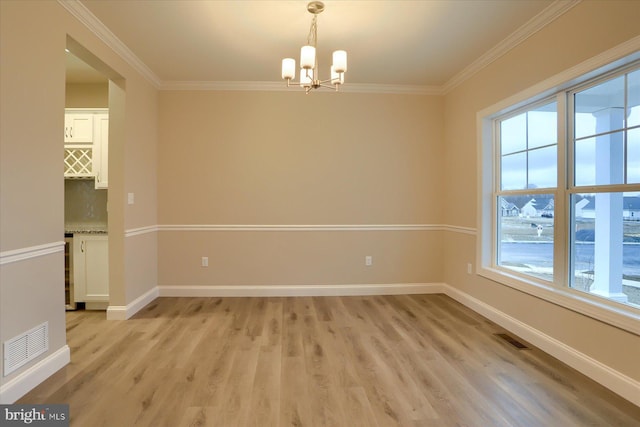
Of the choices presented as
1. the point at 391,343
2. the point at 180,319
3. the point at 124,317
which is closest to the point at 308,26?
the point at 391,343

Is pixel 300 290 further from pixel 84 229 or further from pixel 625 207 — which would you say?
pixel 625 207

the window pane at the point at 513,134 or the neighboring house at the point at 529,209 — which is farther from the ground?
the window pane at the point at 513,134

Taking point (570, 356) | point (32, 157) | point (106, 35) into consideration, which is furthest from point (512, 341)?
point (106, 35)

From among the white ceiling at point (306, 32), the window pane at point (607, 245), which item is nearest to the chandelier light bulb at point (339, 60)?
the white ceiling at point (306, 32)

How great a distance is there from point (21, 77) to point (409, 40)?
3009mm

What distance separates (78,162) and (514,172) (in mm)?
4883

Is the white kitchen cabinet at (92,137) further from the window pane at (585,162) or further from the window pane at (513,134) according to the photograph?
the window pane at (585,162)

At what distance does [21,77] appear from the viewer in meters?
1.96

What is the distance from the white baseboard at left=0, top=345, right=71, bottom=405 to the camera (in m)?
1.86

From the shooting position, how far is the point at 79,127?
3668 mm

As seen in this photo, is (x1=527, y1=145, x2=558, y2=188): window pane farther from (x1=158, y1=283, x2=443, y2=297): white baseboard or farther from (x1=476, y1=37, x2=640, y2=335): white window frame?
(x1=158, y1=283, x2=443, y2=297): white baseboard

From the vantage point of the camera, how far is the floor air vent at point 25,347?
188cm

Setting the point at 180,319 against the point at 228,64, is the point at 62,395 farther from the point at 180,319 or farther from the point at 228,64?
the point at 228,64

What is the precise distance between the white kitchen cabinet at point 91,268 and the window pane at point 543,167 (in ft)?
14.5
